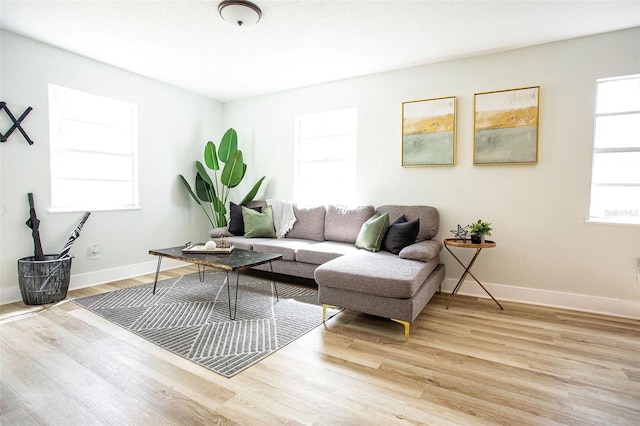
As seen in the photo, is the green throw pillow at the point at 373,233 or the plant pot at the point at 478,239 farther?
the green throw pillow at the point at 373,233

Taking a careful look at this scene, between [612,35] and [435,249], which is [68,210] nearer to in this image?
[435,249]

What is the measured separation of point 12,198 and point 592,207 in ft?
18.6

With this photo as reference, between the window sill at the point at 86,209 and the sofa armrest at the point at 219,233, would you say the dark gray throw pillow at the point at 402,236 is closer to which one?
the sofa armrest at the point at 219,233

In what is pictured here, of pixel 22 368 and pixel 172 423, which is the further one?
pixel 22 368

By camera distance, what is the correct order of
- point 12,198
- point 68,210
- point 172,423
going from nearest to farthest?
point 172,423 → point 12,198 → point 68,210

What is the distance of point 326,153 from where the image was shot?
14.7 feet

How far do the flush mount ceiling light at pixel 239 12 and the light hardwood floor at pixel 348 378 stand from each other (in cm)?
261

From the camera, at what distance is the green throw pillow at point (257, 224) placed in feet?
13.6

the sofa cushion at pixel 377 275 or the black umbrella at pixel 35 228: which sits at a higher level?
the black umbrella at pixel 35 228

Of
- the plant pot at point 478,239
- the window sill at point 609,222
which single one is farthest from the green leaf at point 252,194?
the window sill at point 609,222

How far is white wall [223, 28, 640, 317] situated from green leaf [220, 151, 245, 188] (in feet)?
5.95

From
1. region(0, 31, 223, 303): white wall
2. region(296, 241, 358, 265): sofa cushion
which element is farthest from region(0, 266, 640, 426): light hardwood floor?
region(0, 31, 223, 303): white wall

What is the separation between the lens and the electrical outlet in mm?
3674

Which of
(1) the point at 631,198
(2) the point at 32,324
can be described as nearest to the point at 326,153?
(1) the point at 631,198
